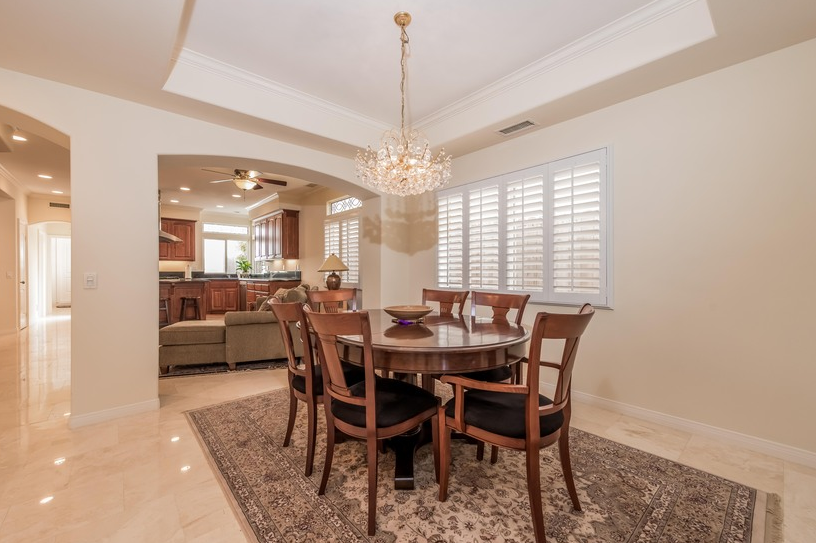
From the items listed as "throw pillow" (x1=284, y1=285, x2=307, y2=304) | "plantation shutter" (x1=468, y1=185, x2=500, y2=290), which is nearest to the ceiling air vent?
"plantation shutter" (x1=468, y1=185, x2=500, y2=290)

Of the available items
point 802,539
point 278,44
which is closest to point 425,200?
point 278,44

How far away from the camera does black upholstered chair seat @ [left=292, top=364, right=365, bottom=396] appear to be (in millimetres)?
2125

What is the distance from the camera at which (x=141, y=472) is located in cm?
207

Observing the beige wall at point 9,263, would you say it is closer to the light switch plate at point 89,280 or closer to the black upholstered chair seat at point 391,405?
the light switch plate at point 89,280

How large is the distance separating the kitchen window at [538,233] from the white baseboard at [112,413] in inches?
129

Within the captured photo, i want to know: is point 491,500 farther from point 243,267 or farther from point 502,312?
point 243,267

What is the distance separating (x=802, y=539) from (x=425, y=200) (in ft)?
13.6

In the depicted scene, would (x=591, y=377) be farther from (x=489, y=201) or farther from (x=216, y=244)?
(x=216, y=244)

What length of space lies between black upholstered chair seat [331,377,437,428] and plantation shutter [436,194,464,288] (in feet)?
7.87

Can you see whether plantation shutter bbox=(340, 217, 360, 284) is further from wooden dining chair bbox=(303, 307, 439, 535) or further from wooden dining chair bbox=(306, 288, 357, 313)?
wooden dining chair bbox=(303, 307, 439, 535)

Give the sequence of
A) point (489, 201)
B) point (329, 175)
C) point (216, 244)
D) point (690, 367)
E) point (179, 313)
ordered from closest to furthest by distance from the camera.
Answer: point (690, 367) < point (489, 201) < point (329, 175) < point (179, 313) < point (216, 244)

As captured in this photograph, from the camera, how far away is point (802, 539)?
5.06 ft

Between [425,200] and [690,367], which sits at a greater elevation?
[425,200]

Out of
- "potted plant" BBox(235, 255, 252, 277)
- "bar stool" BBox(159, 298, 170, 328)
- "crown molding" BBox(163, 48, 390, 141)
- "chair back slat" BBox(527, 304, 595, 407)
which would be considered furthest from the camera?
"potted plant" BBox(235, 255, 252, 277)
